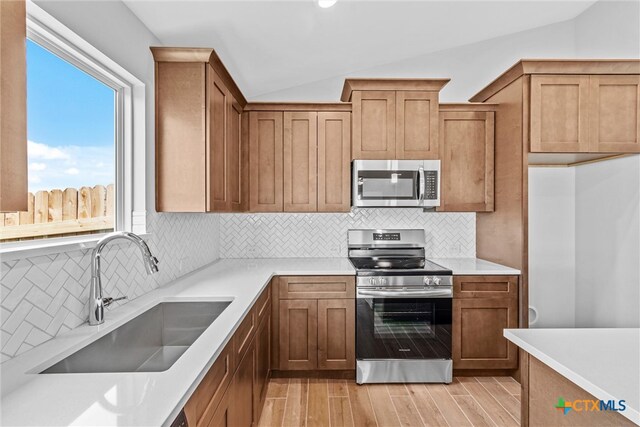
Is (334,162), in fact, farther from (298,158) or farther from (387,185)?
(387,185)

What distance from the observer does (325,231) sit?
3.45m

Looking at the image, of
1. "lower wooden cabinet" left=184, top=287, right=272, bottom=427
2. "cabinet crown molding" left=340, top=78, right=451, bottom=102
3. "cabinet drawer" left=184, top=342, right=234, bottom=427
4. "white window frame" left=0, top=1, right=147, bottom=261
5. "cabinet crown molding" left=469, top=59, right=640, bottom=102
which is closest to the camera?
"cabinet drawer" left=184, top=342, right=234, bottom=427

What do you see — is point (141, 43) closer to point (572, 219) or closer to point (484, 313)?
point (484, 313)

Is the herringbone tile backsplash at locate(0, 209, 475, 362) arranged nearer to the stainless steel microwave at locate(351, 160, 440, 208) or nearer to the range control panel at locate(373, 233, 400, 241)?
the range control panel at locate(373, 233, 400, 241)

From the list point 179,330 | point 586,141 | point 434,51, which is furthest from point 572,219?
point 179,330

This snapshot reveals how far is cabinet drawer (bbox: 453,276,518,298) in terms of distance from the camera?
277 cm

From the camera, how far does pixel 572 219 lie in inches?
128

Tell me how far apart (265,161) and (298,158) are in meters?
0.29

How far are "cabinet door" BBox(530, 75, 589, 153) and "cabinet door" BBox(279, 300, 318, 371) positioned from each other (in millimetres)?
2160

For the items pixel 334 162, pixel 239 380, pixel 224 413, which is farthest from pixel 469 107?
pixel 224 413

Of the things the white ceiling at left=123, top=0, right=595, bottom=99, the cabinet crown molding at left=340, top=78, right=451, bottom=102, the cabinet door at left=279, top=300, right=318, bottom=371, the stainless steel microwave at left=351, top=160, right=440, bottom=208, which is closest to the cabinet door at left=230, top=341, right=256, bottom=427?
the cabinet door at left=279, top=300, right=318, bottom=371

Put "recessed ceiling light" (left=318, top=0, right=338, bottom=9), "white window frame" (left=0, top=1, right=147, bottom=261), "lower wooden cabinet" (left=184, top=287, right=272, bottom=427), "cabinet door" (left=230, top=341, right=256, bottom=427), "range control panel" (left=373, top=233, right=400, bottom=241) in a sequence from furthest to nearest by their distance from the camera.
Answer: "range control panel" (left=373, top=233, right=400, bottom=241) < "recessed ceiling light" (left=318, top=0, right=338, bottom=9) < "white window frame" (left=0, top=1, right=147, bottom=261) < "cabinet door" (left=230, top=341, right=256, bottom=427) < "lower wooden cabinet" (left=184, top=287, right=272, bottom=427)

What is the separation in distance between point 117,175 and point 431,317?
239 centimetres

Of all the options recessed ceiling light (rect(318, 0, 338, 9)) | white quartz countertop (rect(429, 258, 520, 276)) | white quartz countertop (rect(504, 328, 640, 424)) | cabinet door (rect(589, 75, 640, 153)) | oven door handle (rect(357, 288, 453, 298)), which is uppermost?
recessed ceiling light (rect(318, 0, 338, 9))
